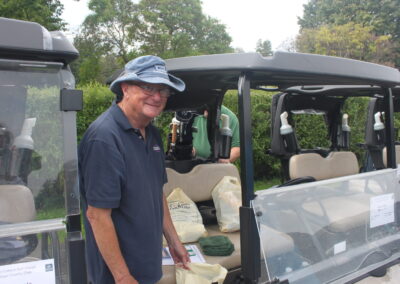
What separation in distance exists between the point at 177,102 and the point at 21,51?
176cm

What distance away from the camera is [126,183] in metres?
1.53

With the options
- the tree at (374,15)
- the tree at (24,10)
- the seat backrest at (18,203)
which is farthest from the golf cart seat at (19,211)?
the tree at (374,15)

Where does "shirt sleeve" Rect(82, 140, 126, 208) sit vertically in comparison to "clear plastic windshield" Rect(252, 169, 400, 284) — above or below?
above

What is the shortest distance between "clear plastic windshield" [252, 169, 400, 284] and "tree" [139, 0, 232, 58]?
22891 mm

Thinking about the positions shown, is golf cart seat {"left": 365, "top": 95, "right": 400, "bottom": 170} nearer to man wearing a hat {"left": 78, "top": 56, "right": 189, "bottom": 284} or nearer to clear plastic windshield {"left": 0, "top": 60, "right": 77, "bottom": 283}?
man wearing a hat {"left": 78, "top": 56, "right": 189, "bottom": 284}

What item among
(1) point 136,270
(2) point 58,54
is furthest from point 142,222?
(2) point 58,54

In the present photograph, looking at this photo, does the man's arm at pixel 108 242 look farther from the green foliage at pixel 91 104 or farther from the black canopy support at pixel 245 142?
the green foliage at pixel 91 104

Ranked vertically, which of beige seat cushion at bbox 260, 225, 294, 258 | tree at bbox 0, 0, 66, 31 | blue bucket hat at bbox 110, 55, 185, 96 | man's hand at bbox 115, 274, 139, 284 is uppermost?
tree at bbox 0, 0, 66, 31

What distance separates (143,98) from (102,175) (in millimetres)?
394

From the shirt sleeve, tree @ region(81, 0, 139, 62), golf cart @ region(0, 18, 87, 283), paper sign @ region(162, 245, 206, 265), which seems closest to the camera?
golf cart @ region(0, 18, 87, 283)

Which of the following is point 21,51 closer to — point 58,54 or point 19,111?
point 58,54

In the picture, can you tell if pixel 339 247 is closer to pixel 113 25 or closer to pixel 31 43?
pixel 31 43

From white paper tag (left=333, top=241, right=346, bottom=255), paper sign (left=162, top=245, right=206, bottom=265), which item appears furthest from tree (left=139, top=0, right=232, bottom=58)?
white paper tag (left=333, top=241, right=346, bottom=255)

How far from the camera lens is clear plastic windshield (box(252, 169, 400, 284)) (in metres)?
1.77
